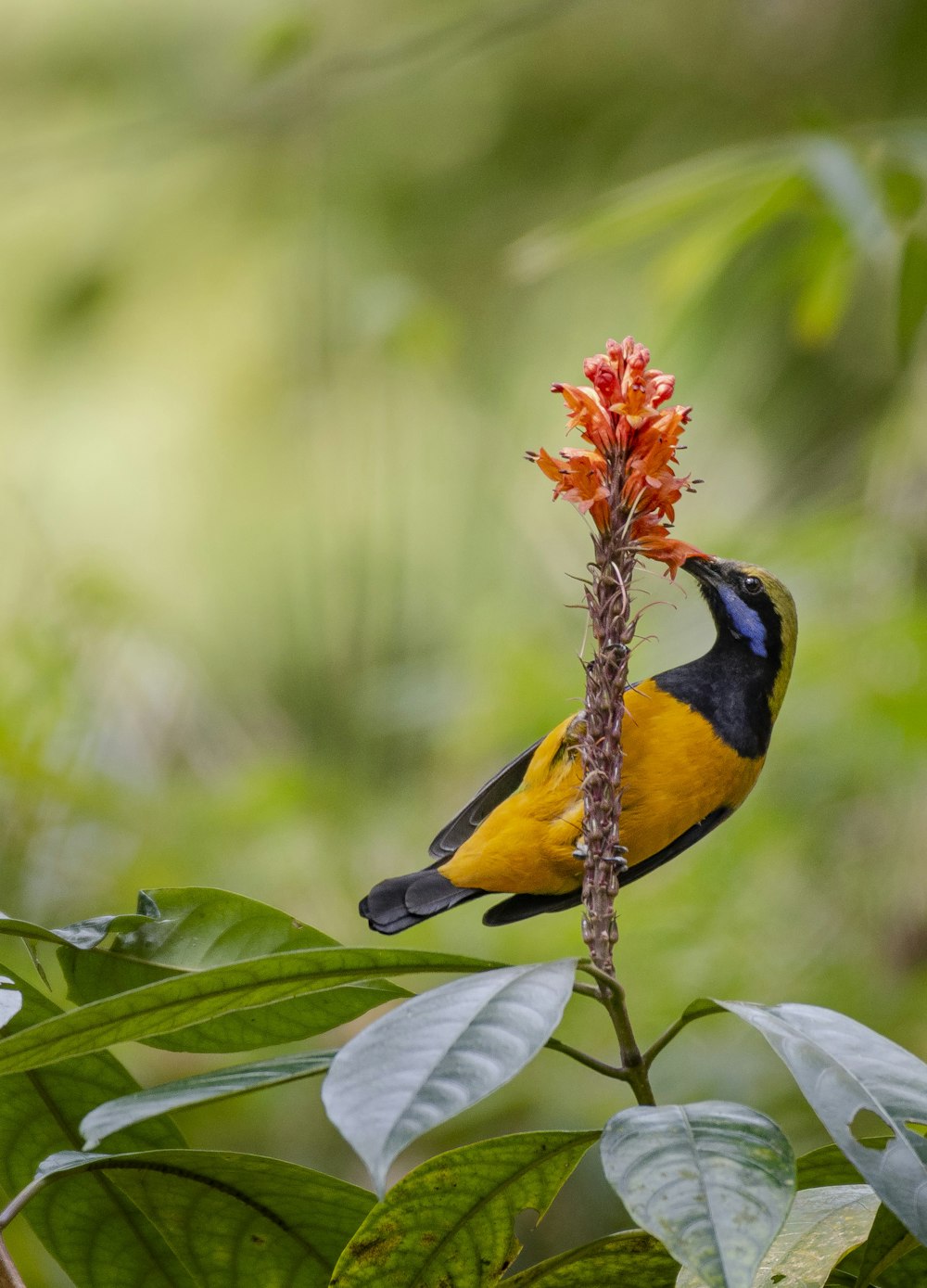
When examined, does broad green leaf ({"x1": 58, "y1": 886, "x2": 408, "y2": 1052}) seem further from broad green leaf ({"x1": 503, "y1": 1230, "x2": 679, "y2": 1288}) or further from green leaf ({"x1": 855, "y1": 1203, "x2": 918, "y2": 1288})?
green leaf ({"x1": 855, "y1": 1203, "x2": 918, "y2": 1288})

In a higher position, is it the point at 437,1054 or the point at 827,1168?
the point at 437,1054

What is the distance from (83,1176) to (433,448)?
3.98 meters

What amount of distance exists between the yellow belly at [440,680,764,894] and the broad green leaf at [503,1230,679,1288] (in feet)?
2.26

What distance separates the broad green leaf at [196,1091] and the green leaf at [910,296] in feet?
4.62

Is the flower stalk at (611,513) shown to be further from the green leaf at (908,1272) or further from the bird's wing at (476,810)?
the bird's wing at (476,810)

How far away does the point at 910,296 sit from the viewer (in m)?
1.80

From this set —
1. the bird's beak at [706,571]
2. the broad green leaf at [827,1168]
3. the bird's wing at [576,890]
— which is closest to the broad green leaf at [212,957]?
the broad green leaf at [827,1168]

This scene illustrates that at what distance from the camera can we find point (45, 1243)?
1.04 metres

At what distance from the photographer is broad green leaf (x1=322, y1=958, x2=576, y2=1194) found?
2.01 ft

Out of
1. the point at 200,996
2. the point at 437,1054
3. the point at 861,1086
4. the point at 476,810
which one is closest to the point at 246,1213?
the point at 200,996

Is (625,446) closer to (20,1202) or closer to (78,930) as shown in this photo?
(78,930)

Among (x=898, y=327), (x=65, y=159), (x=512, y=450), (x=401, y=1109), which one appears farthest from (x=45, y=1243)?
(x=65, y=159)

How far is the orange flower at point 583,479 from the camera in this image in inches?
42.3

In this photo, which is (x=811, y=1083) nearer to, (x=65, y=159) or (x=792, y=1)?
(x=65, y=159)
